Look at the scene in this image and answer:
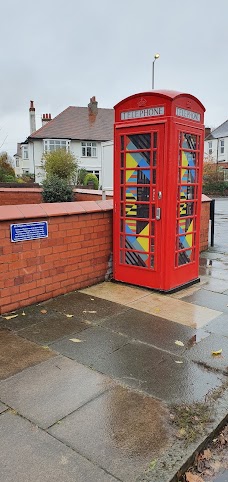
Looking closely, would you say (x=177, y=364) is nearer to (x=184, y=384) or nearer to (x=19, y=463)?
(x=184, y=384)

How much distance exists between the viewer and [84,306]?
4621 millimetres

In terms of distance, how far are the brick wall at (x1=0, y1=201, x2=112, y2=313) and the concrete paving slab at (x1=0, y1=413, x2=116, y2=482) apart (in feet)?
7.02

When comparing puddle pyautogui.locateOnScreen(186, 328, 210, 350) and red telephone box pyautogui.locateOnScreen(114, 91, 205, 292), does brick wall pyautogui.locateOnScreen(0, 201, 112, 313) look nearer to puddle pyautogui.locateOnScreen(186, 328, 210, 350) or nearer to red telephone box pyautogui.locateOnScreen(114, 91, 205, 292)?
red telephone box pyautogui.locateOnScreen(114, 91, 205, 292)

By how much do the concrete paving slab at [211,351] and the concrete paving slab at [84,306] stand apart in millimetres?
1168

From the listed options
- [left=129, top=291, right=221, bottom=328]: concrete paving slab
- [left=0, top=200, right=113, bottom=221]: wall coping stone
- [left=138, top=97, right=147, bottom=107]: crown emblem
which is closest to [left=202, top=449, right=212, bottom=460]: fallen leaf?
[left=129, top=291, right=221, bottom=328]: concrete paving slab

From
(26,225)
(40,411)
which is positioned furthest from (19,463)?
(26,225)

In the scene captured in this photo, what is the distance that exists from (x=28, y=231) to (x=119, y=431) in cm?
268

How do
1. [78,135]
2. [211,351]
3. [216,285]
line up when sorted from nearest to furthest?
[211,351] < [216,285] < [78,135]

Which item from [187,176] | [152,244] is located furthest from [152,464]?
[187,176]

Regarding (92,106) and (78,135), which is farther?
(92,106)

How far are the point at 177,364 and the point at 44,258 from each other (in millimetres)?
2209

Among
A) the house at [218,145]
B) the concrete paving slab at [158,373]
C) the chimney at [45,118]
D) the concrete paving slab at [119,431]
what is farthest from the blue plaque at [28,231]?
the house at [218,145]

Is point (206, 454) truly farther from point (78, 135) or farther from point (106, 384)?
point (78, 135)

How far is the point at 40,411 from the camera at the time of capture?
2.56 m
